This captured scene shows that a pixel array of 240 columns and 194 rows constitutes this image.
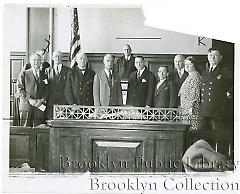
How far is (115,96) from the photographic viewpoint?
940 millimetres

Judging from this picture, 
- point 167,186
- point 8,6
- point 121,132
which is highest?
point 8,6

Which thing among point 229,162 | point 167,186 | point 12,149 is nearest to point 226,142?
point 229,162

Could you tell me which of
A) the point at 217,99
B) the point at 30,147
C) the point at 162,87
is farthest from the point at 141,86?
the point at 30,147

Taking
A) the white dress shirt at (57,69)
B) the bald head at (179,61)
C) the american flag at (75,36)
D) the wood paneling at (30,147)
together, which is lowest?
the wood paneling at (30,147)

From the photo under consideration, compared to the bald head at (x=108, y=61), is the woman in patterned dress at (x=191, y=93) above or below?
below

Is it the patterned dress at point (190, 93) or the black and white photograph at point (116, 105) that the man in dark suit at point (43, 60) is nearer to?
the black and white photograph at point (116, 105)

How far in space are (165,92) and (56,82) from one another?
247 mm

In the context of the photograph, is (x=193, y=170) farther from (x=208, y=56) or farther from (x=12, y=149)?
(x=12, y=149)

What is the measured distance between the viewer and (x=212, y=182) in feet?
3.07

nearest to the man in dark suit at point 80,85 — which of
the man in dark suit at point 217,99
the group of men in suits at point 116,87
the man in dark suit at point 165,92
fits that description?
the group of men in suits at point 116,87

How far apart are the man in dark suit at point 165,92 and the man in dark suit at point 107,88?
0.08 meters

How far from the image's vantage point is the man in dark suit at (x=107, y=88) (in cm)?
94

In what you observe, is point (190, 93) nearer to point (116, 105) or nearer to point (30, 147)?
point (116, 105)

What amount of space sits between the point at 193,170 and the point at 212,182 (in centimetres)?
5
